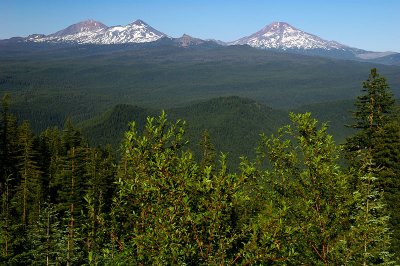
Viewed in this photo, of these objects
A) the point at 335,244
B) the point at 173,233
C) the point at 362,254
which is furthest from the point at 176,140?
the point at 362,254

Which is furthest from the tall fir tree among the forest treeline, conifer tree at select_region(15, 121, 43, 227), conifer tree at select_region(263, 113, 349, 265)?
conifer tree at select_region(15, 121, 43, 227)

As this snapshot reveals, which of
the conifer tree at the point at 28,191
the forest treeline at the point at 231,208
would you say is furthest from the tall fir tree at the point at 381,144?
the conifer tree at the point at 28,191

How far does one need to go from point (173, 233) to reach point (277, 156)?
594 cm

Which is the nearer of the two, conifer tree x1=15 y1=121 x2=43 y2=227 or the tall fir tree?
the tall fir tree

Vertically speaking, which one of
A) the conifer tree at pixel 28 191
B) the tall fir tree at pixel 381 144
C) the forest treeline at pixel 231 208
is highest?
the forest treeline at pixel 231 208

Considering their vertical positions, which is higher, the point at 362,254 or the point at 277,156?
the point at 277,156

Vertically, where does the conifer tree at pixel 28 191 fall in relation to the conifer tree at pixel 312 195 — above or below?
below

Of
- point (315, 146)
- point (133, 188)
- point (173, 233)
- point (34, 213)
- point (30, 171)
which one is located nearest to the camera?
point (173, 233)

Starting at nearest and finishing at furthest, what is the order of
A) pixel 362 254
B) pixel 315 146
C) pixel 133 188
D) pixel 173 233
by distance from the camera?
1. pixel 173 233
2. pixel 133 188
3. pixel 362 254
4. pixel 315 146

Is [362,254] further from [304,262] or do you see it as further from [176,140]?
[176,140]

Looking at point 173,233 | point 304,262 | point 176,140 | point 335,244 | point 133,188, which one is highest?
point 176,140

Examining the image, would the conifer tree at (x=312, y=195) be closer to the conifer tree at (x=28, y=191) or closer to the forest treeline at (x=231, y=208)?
the forest treeline at (x=231, y=208)

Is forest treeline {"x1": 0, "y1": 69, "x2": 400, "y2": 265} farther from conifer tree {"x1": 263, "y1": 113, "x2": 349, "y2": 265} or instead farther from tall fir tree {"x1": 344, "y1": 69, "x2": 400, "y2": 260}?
tall fir tree {"x1": 344, "y1": 69, "x2": 400, "y2": 260}

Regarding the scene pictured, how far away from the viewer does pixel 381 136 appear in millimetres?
33188
